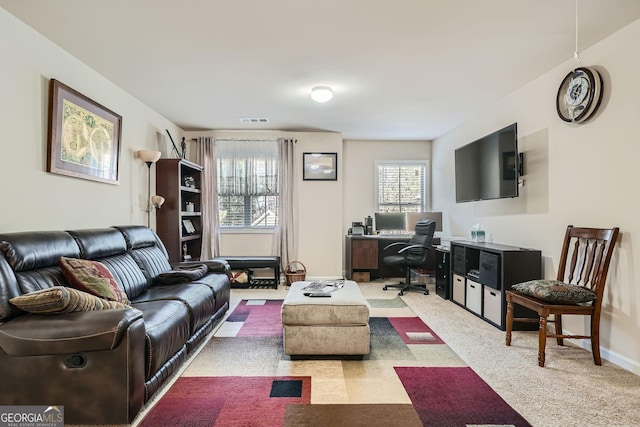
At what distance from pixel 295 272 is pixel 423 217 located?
2.34 meters

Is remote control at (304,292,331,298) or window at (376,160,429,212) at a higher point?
window at (376,160,429,212)

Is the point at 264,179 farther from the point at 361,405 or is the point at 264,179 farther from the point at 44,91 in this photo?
the point at 361,405

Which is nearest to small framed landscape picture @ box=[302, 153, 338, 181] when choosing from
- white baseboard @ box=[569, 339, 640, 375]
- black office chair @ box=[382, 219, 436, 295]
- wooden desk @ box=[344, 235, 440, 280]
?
wooden desk @ box=[344, 235, 440, 280]

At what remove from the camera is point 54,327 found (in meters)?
1.76

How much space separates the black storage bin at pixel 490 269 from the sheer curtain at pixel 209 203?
12.7 feet

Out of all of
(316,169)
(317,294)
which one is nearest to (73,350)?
(317,294)

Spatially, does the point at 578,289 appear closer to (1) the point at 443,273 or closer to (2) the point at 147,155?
(1) the point at 443,273

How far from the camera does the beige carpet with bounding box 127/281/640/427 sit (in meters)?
1.96

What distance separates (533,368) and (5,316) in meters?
3.25

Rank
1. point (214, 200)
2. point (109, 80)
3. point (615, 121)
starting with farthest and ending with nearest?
point (214, 200) → point (109, 80) → point (615, 121)

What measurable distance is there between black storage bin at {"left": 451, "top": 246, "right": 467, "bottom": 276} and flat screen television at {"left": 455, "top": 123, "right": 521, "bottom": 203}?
0.64 metres

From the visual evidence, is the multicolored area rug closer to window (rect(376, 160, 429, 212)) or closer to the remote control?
the remote control

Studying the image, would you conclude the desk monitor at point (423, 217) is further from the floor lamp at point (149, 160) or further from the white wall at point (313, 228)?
the floor lamp at point (149, 160)

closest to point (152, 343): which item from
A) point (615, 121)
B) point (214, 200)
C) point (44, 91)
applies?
point (44, 91)
